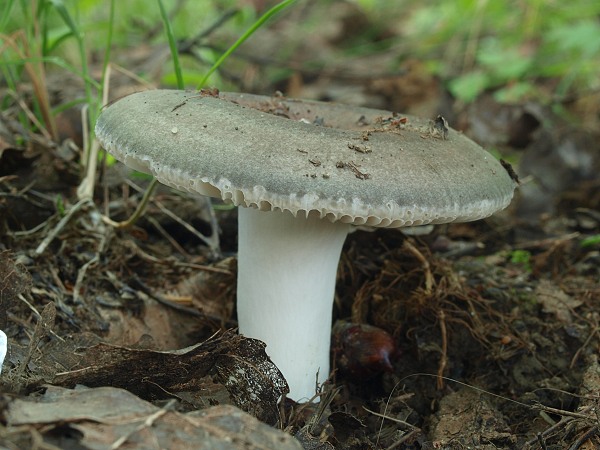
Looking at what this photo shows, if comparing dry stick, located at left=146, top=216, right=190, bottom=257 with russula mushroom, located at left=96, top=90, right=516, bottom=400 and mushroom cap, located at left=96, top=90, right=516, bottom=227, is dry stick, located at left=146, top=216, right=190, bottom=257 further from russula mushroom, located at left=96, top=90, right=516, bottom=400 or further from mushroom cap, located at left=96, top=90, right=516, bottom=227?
mushroom cap, located at left=96, top=90, right=516, bottom=227

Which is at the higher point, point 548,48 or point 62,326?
point 548,48

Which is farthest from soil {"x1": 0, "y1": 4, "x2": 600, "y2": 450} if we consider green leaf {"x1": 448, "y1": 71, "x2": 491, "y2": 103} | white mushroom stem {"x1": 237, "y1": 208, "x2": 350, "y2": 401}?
green leaf {"x1": 448, "y1": 71, "x2": 491, "y2": 103}

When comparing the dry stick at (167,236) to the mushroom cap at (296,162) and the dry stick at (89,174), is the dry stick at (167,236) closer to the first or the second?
the dry stick at (89,174)

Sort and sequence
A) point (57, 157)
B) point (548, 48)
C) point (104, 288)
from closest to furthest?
1. point (104, 288)
2. point (57, 157)
3. point (548, 48)

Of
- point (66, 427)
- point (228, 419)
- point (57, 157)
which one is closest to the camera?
point (66, 427)

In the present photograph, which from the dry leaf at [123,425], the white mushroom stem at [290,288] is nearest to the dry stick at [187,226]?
the white mushroom stem at [290,288]

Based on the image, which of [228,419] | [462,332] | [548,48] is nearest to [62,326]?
[228,419]

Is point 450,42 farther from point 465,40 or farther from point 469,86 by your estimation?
point 469,86

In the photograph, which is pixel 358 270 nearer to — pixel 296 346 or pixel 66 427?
pixel 296 346
